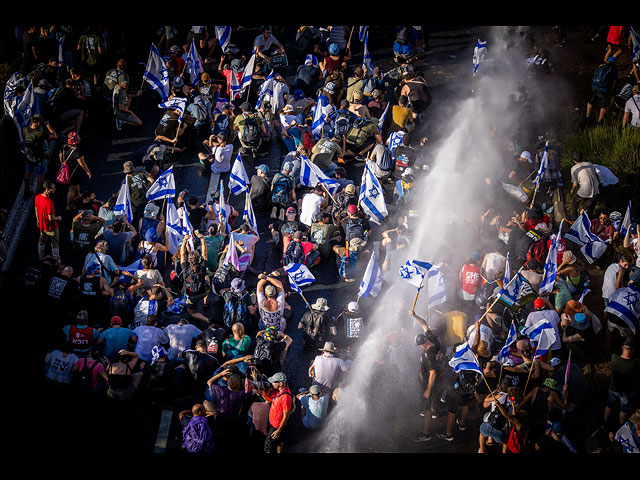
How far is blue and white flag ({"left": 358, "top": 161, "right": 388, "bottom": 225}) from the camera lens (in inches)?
684

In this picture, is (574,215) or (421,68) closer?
(574,215)

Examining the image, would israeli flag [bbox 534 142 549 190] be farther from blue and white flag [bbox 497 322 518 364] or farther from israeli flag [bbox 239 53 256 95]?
israeli flag [bbox 239 53 256 95]

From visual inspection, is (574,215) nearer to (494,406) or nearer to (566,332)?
(566,332)

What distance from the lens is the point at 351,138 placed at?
20.6 m

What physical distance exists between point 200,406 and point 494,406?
172 inches

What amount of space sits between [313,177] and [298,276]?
11.3 feet

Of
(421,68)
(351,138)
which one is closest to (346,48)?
(421,68)

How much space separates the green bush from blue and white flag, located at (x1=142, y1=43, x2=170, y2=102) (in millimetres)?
9703

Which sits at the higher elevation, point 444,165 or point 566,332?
point 444,165

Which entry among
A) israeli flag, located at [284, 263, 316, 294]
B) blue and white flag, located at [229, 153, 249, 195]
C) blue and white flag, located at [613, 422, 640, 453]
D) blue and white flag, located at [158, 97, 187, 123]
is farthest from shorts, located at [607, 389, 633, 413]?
blue and white flag, located at [158, 97, 187, 123]

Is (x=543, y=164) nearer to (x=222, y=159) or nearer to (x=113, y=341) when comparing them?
(x=222, y=159)

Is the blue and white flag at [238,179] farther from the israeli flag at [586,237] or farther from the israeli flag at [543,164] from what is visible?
the israeli flag at [586,237]

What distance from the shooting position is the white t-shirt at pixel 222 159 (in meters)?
19.7
